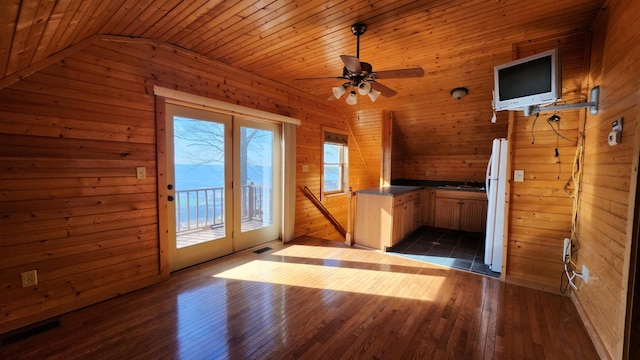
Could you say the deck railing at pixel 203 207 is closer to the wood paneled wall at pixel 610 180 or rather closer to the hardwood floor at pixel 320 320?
the hardwood floor at pixel 320 320

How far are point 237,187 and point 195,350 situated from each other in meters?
2.23

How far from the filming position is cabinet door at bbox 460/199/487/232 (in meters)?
4.80

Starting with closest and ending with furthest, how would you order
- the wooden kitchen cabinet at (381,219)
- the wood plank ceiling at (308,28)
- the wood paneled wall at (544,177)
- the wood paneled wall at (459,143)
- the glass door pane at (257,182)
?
the wood plank ceiling at (308,28) < the wood paneled wall at (544,177) < the glass door pane at (257,182) < the wooden kitchen cabinet at (381,219) < the wood paneled wall at (459,143)

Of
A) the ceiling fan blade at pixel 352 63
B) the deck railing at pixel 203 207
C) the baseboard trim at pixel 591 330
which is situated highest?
the ceiling fan blade at pixel 352 63

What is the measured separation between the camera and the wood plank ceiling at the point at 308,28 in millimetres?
1786

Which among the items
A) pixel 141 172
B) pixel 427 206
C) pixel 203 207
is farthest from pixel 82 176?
pixel 427 206

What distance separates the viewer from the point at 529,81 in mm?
2328

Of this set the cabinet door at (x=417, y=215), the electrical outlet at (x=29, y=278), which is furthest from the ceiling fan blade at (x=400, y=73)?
the electrical outlet at (x=29, y=278)

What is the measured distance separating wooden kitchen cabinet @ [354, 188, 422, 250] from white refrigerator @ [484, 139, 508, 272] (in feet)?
3.97

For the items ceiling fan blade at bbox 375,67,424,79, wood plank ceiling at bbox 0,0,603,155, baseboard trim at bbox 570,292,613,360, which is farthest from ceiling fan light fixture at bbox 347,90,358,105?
baseboard trim at bbox 570,292,613,360

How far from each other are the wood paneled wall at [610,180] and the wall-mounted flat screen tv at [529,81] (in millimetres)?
341

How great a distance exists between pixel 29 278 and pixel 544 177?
4.84 meters

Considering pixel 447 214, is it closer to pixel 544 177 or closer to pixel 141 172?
pixel 544 177

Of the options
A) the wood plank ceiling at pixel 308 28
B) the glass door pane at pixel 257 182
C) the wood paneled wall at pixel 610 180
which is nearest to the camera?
the wood paneled wall at pixel 610 180
